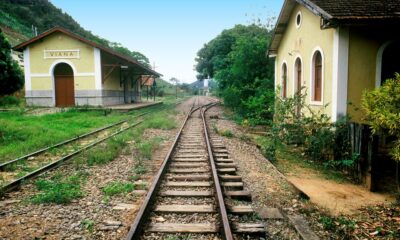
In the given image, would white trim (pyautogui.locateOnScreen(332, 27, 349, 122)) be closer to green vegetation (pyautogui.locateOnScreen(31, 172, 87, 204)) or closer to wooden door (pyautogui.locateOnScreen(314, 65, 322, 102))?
wooden door (pyautogui.locateOnScreen(314, 65, 322, 102))

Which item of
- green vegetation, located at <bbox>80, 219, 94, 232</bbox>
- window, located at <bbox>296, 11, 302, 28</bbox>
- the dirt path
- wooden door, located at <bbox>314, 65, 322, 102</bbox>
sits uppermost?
window, located at <bbox>296, 11, 302, 28</bbox>

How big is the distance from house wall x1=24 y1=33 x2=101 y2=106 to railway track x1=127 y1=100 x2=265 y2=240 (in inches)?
660

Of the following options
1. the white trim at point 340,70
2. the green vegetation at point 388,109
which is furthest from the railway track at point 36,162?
the white trim at point 340,70

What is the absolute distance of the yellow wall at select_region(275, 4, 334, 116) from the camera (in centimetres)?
946

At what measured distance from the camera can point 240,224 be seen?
4027 millimetres

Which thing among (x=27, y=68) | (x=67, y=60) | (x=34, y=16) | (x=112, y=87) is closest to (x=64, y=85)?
(x=67, y=60)

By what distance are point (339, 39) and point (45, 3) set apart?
3125 inches

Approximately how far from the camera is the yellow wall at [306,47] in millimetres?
9461

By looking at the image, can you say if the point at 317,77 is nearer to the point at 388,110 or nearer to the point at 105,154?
the point at 388,110

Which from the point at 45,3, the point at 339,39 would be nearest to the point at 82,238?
the point at 339,39

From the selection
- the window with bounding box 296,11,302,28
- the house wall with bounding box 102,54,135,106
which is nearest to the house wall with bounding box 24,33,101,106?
the house wall with bounding box 102,54,135,106

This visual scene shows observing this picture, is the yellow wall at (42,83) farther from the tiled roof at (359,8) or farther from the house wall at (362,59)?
the house wall at (362,59)

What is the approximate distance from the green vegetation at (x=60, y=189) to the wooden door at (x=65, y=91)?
1816 cm

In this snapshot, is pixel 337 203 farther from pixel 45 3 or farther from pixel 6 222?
pixel 45 3
